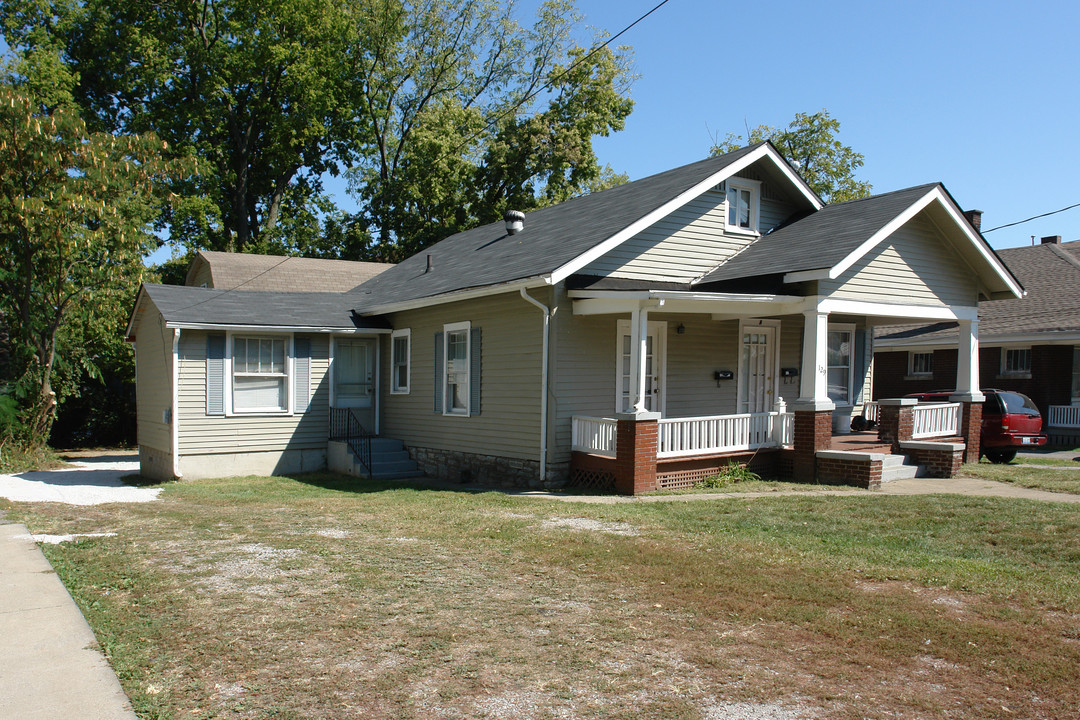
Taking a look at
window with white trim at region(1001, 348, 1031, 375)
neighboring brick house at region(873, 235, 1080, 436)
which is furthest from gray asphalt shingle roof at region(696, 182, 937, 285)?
window with white trim at region(1001, 348, 1031, 375)

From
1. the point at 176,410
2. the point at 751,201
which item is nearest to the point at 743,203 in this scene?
the point at 751,201

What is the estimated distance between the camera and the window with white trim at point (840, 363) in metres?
17.5

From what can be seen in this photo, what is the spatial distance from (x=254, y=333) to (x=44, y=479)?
19.3 feet

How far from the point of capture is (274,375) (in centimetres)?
1681

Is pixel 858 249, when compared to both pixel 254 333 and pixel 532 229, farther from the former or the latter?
pixel 254 333

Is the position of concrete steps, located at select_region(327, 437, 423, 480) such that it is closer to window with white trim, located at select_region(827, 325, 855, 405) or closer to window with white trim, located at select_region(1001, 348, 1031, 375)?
window with white trim, located at select_region(827, 325, 855, 405)

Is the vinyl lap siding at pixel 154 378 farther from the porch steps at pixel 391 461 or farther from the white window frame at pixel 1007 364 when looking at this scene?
the white window frame at pixel 1007 364

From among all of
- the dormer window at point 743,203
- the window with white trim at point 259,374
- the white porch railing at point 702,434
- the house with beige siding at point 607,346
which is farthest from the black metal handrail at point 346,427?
the dormer window at point 743,203

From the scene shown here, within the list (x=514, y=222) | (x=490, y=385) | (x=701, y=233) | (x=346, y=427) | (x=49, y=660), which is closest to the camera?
(x=49, y=660)

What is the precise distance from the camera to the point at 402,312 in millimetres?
17625

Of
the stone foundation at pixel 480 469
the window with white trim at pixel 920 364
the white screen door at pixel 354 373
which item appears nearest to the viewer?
the stone foundation at pixel 480 469

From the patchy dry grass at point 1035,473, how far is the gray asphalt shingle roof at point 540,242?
7044mm

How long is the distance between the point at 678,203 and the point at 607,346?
108 inches

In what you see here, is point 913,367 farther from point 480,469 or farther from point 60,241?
point 60,241
